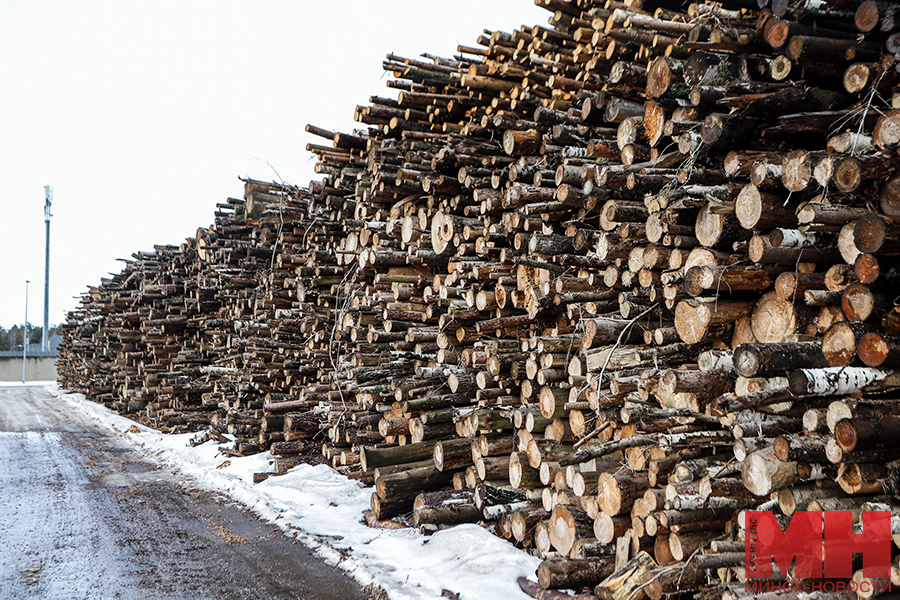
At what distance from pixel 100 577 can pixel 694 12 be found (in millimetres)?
6950

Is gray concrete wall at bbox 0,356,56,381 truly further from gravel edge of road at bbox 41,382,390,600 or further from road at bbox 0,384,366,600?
road at bbox 0,384,366,600

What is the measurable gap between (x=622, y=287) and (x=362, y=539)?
362 centimetres

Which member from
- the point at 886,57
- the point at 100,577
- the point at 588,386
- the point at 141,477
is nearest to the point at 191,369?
the point at 141,477

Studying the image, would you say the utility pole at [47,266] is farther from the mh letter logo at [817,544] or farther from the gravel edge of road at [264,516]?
the mh letter logo at [817,544]

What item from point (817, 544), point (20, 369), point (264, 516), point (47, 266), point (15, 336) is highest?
point (47, 266)

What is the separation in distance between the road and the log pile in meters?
1.35

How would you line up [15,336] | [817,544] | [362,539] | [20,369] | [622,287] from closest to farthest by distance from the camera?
1. [817,544]
2. [622,287]
3. [362,539]
4. [20,369]
5. [15,336]

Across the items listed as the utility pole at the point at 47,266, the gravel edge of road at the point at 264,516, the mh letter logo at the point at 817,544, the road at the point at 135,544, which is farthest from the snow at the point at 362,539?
the utility pole at the point at 47,266

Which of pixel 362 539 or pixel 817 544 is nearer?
pixel 817 544

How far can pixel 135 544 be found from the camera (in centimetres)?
612

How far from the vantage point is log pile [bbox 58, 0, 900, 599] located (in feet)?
10.5

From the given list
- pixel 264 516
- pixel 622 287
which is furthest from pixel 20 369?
pixel 622 287

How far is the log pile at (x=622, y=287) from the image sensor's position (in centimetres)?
321

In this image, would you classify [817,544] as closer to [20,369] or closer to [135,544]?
[135,544]
